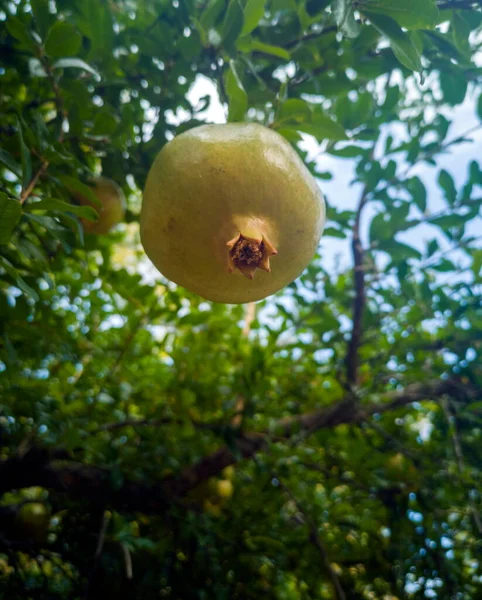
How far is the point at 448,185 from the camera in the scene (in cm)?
167

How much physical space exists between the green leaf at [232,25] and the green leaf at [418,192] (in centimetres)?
85

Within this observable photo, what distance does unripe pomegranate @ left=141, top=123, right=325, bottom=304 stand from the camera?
2.78ft

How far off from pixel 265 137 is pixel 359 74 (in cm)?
72

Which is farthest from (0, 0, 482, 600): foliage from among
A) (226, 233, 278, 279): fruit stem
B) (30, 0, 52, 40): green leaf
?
(226, 233, 278, 279): fruit stem

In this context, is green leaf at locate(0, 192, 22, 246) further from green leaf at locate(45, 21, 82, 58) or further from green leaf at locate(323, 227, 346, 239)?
green leaf at locate(323, 227, 346, 239)

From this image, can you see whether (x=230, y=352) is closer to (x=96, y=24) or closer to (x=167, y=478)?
(x=167, y=478)

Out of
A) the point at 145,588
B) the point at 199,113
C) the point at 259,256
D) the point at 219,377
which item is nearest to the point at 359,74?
the point at 199,113

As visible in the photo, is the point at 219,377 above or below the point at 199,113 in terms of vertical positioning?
below

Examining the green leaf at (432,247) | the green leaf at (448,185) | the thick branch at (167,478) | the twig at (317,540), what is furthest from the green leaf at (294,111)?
the twig at (317,540)

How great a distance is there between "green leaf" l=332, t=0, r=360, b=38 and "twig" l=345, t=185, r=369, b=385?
0.80m

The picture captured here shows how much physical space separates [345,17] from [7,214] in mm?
737

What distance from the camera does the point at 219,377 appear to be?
236 centimetres

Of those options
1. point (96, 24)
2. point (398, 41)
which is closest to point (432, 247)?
point (398, 41)

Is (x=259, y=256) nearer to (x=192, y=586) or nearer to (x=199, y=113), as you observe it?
(x=199, y=113)
